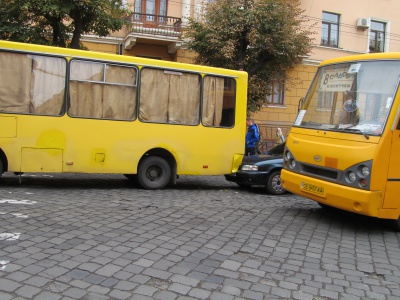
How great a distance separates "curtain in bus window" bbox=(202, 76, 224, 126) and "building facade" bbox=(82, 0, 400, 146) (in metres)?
9.10

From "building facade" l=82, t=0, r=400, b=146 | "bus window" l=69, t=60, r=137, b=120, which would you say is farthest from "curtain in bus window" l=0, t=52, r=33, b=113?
"building facade" l=82, t=0, r=400, b=146

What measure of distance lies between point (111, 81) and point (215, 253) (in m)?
5.14

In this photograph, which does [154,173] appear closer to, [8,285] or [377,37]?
[8,285]

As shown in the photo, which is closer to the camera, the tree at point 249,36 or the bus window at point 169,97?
the bus window at point 169,97

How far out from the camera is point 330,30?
77.4 feet

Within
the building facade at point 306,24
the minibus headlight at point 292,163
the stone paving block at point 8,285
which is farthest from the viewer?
the building facade at point 306,24

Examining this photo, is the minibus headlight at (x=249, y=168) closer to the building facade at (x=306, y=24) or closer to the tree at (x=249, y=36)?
the tree at (x=249, y=36)

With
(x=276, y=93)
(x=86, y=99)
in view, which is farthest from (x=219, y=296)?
(x=276, y=93)

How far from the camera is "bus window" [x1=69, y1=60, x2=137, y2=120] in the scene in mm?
8594

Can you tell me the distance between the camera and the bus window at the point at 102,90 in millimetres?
8594

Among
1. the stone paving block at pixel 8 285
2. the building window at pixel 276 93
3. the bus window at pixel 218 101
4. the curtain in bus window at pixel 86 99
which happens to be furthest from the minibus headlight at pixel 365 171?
the building window at pixel 276 93

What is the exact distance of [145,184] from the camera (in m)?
9.30

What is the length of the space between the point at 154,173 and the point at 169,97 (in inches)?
67.6

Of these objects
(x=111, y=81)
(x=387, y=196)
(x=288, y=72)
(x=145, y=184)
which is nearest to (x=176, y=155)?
(x=145, y=184)
